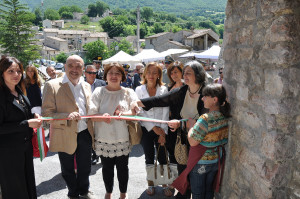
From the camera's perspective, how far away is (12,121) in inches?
121

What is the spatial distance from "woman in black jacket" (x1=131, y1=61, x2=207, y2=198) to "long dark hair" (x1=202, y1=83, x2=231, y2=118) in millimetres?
371

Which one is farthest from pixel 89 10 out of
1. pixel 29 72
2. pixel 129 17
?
pixel 29 72

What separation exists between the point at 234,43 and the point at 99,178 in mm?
3344

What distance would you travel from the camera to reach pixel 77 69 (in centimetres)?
372

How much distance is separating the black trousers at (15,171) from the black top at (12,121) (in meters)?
0.09

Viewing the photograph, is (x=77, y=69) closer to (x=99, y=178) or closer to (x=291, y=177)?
(x=99, y=178)

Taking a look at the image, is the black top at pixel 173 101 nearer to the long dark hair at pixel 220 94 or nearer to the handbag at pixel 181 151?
the handbag at pixel 181 151

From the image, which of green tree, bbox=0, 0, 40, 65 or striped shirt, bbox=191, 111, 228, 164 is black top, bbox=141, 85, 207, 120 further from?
green tree, bbox=0, 0, 40, 65

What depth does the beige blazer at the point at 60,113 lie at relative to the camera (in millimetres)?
3545

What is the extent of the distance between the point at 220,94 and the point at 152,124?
4.60ft

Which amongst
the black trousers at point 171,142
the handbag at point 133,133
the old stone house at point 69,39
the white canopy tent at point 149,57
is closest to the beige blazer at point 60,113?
the handbag at point 133,133

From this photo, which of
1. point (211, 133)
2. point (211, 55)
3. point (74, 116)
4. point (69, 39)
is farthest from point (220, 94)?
point (69, 39)

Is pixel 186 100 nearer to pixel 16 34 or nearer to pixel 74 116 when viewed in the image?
pixel 74 116

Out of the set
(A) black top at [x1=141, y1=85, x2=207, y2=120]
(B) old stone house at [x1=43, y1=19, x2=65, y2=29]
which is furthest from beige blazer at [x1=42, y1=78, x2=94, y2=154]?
(B) old stone house at [x1=43, y1=19, x2=65, y2=29]
